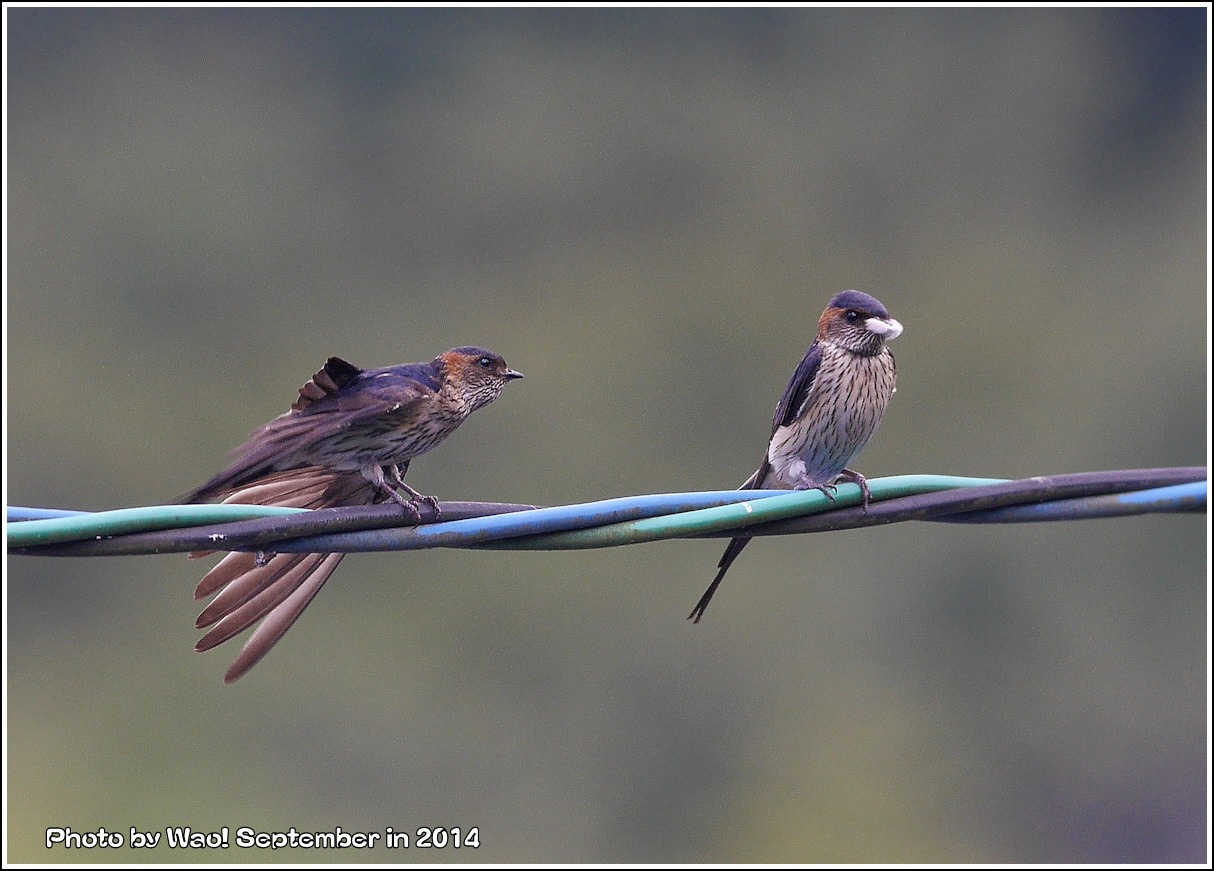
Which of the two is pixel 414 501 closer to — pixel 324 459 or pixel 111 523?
pixel 324 459

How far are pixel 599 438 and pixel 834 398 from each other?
25114mm

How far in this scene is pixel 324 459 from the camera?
5.90 metres

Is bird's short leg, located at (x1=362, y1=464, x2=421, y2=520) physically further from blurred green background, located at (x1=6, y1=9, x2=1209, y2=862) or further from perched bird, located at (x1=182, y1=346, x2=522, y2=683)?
blurred green background, located at (x1=6, y1=9, x2=1209, y2=862)

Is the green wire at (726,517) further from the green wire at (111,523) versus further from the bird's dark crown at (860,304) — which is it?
the bird's dark crown at (860,304)

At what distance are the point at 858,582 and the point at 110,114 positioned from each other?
23.7m

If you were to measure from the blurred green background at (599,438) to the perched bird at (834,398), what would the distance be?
1820cm

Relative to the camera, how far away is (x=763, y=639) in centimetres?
3106

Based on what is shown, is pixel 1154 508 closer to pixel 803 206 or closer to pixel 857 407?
pixel 857 407

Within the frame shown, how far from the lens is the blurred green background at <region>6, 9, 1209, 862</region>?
2914cm

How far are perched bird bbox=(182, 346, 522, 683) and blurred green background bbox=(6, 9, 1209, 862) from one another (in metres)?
18.7

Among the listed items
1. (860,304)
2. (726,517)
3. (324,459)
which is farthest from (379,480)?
(860,304)

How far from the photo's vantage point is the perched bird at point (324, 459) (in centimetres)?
541

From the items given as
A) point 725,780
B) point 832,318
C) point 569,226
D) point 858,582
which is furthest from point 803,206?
point 832,318

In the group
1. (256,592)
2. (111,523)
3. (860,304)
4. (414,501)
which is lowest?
(256,592)
